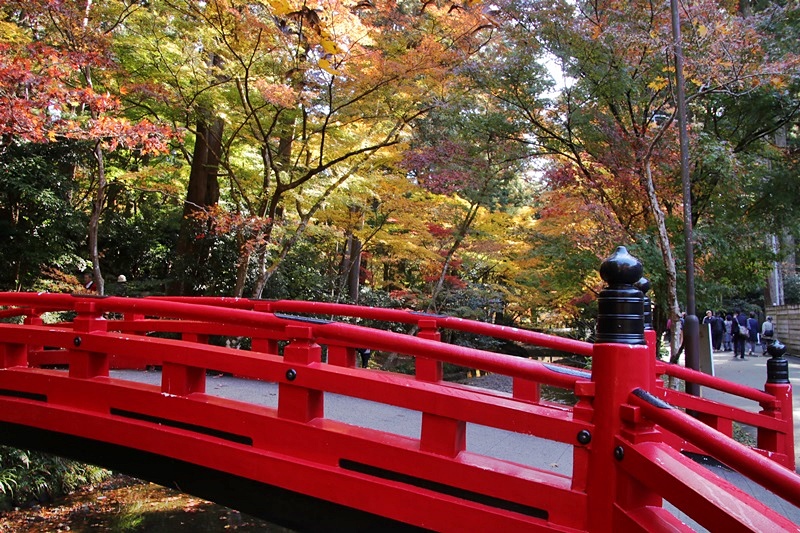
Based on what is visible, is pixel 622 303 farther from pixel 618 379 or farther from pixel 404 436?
pixel 404 436

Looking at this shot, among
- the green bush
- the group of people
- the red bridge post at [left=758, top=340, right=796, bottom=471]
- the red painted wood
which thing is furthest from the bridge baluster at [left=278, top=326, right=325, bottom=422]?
the group of people

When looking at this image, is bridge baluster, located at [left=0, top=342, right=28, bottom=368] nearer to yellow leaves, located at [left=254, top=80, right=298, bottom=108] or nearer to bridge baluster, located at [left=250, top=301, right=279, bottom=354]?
bridge baluster, located at [left=250, top=301, right=279, bottom=354]

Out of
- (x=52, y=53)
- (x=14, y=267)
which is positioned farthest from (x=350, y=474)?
(x=14, y=267)

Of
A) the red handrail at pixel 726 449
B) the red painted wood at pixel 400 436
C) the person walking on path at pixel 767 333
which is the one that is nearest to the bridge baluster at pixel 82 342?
the red painted wood at pixel 400 436

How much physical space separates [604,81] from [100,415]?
9977 millimetres

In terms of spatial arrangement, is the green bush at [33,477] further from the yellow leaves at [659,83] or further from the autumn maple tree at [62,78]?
the yellow leaves at [659,83]

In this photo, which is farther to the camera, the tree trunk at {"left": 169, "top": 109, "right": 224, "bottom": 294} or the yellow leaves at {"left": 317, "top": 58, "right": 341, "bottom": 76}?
the tree trunk at {"left": 169, "top": 109, "right": 224, "bottom": 294}

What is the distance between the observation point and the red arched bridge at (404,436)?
98.1 inches

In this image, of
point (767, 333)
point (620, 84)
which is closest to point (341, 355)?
point (620, 84)

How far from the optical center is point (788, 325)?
2270 cm

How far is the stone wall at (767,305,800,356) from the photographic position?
71.4ft

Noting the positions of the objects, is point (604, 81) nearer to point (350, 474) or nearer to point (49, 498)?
point (350, 474)

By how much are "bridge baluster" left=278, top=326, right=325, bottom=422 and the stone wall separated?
23568mm

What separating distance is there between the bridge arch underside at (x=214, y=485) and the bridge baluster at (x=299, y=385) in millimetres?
499
